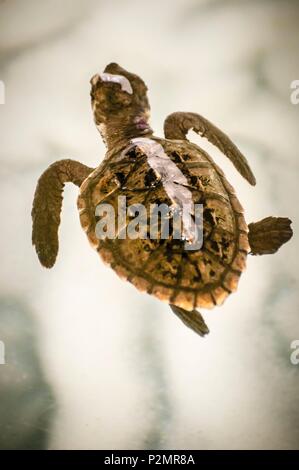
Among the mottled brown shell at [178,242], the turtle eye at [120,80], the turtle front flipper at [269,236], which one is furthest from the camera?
the turtle eye at [120,80]

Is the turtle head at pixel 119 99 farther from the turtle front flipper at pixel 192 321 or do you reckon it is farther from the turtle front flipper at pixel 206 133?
the turtle front flipper at pixel 192 321

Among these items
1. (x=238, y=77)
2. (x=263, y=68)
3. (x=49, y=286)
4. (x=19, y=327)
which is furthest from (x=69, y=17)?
(x=19, y=327)

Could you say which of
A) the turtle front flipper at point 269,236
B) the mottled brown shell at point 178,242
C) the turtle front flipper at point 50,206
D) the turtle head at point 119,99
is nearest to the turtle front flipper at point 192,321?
the mottled brown shell at point 178,242

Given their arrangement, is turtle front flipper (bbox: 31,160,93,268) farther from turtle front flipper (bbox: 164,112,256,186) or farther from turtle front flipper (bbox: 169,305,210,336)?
turtle front flipper (bbox: 169,305,210,336)

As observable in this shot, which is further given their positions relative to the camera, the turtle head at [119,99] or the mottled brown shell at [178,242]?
the turtle head at [119,99]

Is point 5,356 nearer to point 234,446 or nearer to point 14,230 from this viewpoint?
point 14,230

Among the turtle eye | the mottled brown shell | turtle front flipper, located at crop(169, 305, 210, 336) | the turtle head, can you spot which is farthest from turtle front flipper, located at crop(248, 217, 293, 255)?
the turtle eye

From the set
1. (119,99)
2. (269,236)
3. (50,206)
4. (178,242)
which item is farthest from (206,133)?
(50,206)
